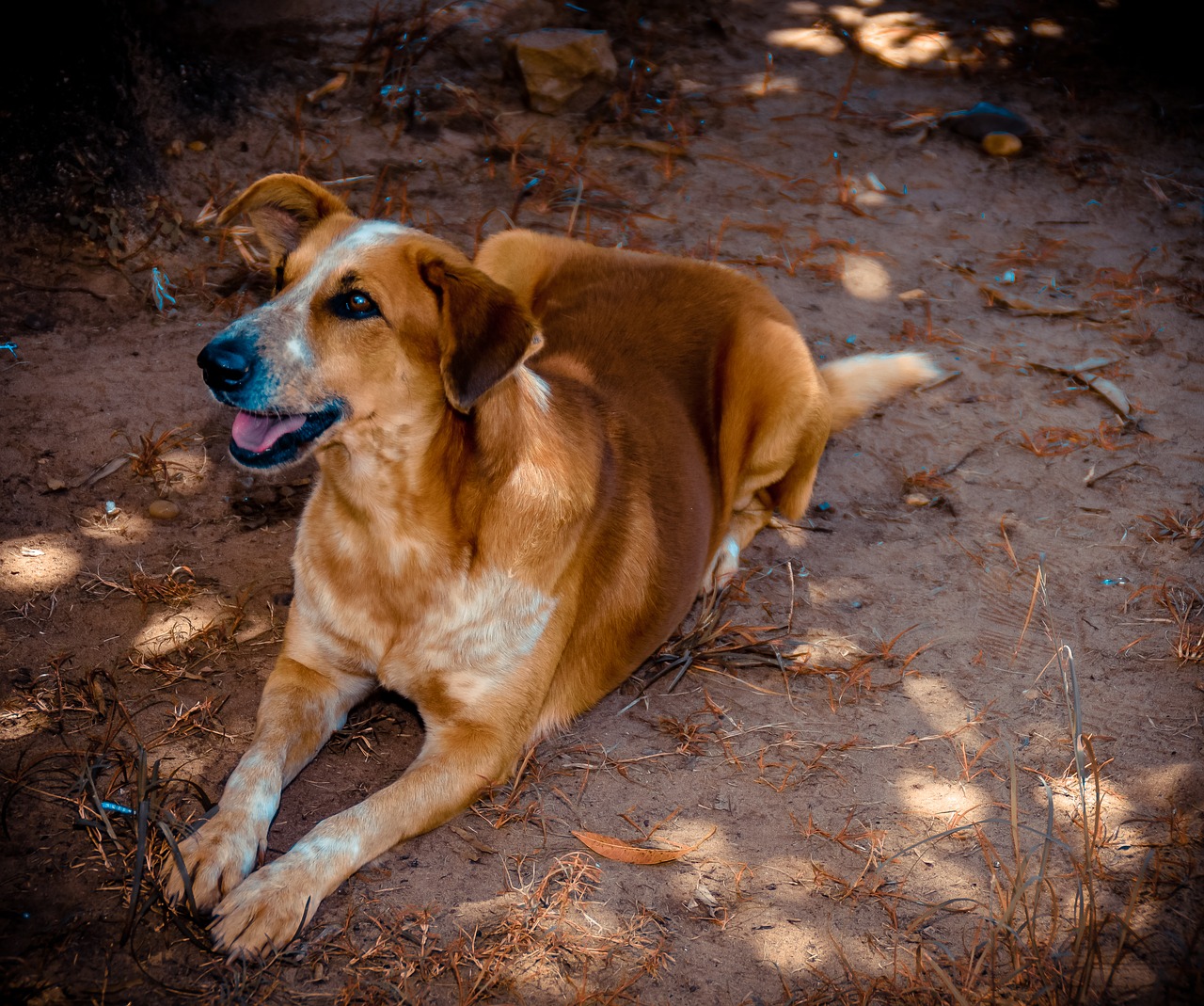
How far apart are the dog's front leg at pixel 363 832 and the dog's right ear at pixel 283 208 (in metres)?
1.46

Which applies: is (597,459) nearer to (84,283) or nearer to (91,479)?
(91,479)

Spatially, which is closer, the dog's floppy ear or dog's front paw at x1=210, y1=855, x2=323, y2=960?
dog's front paw at x1=210, y1=855, x2=323, y2=960

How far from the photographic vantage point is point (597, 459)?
9.43 feet

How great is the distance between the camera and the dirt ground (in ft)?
7.78

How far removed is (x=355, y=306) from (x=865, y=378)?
7.82ft

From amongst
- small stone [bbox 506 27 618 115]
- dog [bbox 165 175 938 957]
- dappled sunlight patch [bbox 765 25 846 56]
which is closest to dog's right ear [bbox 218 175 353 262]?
dog [bbox 165 175 938 957]

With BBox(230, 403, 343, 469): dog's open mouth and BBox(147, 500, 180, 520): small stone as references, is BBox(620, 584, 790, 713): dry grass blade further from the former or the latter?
BBox(147, 500, 180, 520): small stone

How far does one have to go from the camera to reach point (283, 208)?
2855 millimetres

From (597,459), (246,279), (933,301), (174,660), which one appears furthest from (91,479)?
(933,301)

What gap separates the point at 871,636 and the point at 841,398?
3.67 feet

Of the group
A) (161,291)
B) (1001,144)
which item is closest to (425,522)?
(161,291)

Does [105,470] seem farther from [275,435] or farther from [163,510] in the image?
[275,435]

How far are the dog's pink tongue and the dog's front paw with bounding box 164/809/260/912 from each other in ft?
3.02

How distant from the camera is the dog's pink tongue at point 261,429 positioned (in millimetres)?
2512
